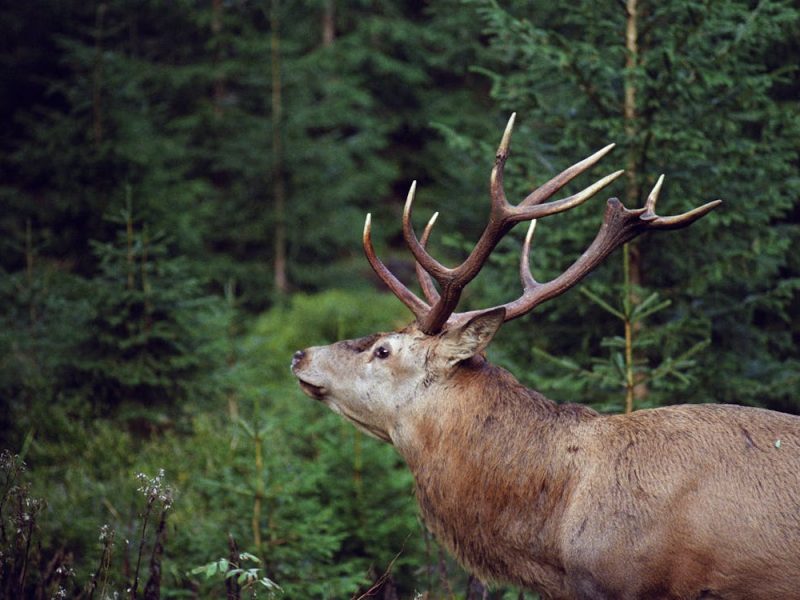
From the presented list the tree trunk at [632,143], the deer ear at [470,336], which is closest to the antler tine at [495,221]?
the deer ear at [470,336]

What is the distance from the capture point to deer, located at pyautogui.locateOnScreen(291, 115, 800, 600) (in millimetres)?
Result: 3568

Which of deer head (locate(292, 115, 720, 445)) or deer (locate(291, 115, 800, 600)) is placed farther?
deer head (locate(292, 115, 720, 445))

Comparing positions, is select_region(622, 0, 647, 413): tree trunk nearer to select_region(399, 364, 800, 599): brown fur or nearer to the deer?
the deer

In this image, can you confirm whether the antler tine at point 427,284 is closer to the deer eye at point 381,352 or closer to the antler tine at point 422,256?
the antler tine at point 422,256

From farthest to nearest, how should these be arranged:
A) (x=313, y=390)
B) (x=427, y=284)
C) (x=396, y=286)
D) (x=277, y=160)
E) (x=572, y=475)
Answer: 1. (x=277, y=160)
2. (x=427, y=284)
3. (x=396, y=286)
4. (x=313, y=390)
5. (x=572, y=475)

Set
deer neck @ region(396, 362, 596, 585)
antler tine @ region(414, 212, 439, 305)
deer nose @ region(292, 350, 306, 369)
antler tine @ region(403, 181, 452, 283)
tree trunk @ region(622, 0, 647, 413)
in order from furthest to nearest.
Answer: tree trunk @ region(622, 0, 647, 413)
antler tine @ region(414, 212, 439, 305)
deer nose @ region(292, 350, 306, 369)
antler tine @ region(403, 181, 452, 283)
deer neck @ region(396, 362, 596, 585)

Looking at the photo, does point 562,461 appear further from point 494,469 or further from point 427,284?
point 427,284

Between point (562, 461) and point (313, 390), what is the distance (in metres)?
1.38

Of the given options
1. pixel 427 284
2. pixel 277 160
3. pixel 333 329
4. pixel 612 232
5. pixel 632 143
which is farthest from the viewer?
pixel 277 160

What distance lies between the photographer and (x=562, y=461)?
13.3 feet

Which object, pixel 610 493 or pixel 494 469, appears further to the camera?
pixel 494 469

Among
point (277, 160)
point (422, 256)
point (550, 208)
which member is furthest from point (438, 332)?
point (277, 160)

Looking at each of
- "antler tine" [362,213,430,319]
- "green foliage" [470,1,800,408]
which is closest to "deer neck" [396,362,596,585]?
"antler tine" [362,213,430,319]

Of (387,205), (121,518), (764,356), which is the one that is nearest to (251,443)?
(121,518)
